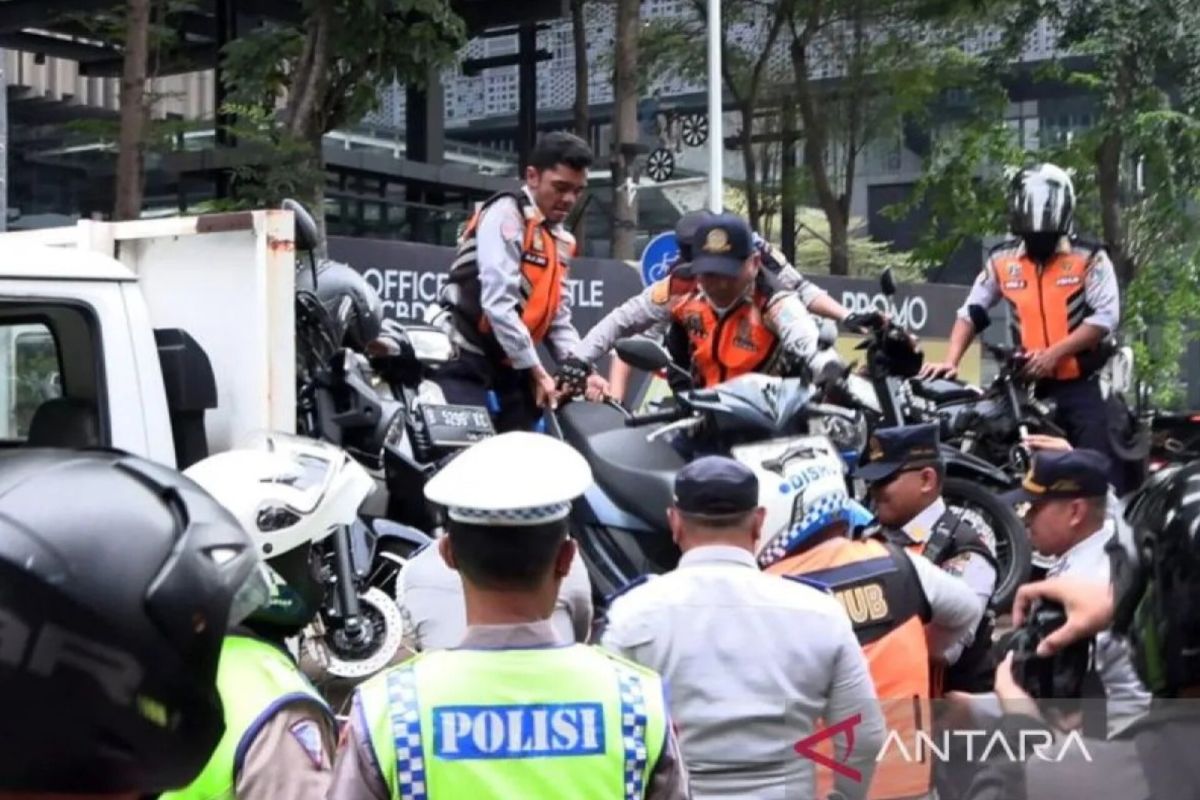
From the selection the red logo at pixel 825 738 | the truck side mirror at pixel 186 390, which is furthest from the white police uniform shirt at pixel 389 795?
the truck side mirror at pixel 186 390

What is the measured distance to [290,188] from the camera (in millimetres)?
13219

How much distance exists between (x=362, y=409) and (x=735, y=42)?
63.8ft

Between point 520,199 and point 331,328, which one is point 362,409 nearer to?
point 331,328

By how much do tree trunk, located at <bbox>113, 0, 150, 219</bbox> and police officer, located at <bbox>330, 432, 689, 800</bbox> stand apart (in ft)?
31.1

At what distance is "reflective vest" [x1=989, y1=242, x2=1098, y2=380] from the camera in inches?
362

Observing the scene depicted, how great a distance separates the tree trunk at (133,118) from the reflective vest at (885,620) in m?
8.15

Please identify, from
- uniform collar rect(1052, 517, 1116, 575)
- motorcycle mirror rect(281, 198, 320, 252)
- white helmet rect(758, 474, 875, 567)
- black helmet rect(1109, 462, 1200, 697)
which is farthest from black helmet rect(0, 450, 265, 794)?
motorcycle mirror rect(281, 198, 320, 252)

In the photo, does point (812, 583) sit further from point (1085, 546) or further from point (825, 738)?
point (1085, 546)

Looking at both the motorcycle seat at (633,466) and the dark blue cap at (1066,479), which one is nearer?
the dark blue cap at (1066,479)

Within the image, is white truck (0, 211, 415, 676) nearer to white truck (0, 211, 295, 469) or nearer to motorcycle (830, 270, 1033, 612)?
white truck (0, 211, 295, 469)

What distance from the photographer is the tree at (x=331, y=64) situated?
531 inches

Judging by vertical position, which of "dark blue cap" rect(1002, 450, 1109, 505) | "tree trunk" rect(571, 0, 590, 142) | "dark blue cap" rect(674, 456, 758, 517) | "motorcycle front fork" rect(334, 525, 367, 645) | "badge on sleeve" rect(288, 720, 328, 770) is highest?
"tree trunk" rect(571, 0, 590, 142)

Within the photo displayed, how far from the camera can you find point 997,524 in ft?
28.2

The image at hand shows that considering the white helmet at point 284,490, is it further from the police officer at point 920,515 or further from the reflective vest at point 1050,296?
the reflective vest at point 1050,296
